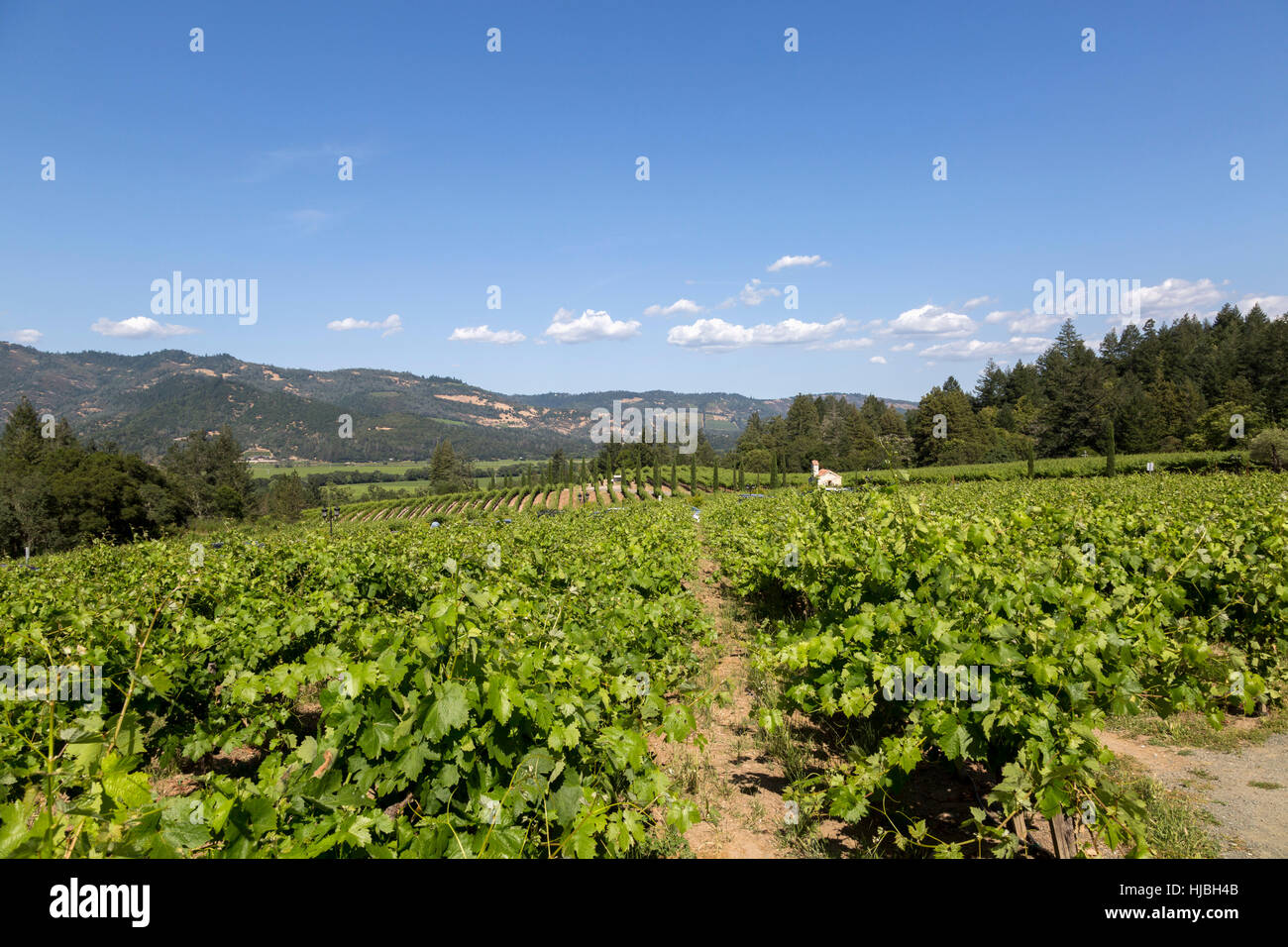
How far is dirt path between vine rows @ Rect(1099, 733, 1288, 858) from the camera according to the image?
3980 millimetres

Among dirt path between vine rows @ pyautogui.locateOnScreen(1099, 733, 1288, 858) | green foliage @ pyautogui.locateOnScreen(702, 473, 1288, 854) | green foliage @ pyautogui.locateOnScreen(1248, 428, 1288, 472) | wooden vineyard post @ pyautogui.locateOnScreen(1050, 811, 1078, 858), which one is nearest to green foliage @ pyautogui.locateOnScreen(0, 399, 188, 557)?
green foliage @ pyautogui.locateOnScreen(702, 473, 1288, 854)

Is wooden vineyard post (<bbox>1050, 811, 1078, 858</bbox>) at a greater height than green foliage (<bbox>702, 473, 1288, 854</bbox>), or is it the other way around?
green foliage (<bbox>702, 473, 1288, 854</bbox>)

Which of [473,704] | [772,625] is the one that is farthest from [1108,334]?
[473,704]

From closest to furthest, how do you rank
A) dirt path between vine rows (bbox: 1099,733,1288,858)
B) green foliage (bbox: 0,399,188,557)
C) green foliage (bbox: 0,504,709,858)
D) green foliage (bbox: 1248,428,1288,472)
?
green foliage (bbox: 0,504,709,858), dirt path between vine rows (bbox: 1099,733,1288,858), green foliage (bbox: 1248,428,1288,472), green foliage (bbox: 0,399,188,557)

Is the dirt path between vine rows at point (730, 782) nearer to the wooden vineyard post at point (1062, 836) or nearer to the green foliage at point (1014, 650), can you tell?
the green foliage at point (1014, 650)

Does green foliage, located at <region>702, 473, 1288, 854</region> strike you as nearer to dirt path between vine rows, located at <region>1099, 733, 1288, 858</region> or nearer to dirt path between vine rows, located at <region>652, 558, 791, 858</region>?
dirt path between vine rows, located at <region>652, 558, 791, 858</region>

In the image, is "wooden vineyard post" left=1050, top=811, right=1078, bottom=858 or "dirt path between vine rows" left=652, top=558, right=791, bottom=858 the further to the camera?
"dirt path between vine rows" left=652, top=558, right=791, bottom=858

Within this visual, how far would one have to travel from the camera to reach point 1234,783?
4742 mm

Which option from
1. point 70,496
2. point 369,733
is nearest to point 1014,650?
point 369,733

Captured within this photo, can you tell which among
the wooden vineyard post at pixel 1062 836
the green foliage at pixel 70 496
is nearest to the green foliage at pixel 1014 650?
the wooden vineyard post at pixel 1062 836

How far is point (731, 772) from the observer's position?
5.11 metres

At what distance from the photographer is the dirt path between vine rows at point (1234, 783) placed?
13.1ft

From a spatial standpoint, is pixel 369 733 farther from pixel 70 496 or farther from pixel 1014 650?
pixel 70 496
